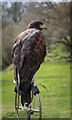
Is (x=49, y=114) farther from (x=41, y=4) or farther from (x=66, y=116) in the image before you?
(x=41, y=4)

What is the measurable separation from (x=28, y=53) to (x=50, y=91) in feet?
4.85

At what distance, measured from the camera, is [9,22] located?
1671mm

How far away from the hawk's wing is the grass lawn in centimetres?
33

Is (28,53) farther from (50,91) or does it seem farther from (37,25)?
(50,91)

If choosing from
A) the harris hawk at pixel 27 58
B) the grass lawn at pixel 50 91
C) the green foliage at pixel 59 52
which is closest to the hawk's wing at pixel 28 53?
the harris hawk at pixel 27 58

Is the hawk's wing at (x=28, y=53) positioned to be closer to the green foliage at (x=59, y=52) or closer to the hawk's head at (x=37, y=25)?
the hawk's head at (x=37, y=25)

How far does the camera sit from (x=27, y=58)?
1065mm

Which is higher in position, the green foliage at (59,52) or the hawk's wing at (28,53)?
the hawk's wing at (28,53)

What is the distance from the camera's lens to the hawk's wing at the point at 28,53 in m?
1.07

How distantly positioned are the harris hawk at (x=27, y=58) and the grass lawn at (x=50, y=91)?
11.7 inches

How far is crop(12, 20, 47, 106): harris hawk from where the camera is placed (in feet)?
3.50

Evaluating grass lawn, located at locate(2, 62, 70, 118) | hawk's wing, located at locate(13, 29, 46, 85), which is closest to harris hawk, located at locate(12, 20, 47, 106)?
hawk's wing, located at locate(13, 29, 46, 85)

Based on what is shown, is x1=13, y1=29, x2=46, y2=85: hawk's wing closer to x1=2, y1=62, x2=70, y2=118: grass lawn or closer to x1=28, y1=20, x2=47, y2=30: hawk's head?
x1=28, y1=20, x2=47, y2=30: hawk's head

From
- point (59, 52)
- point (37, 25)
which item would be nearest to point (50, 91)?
point (59, 52)
